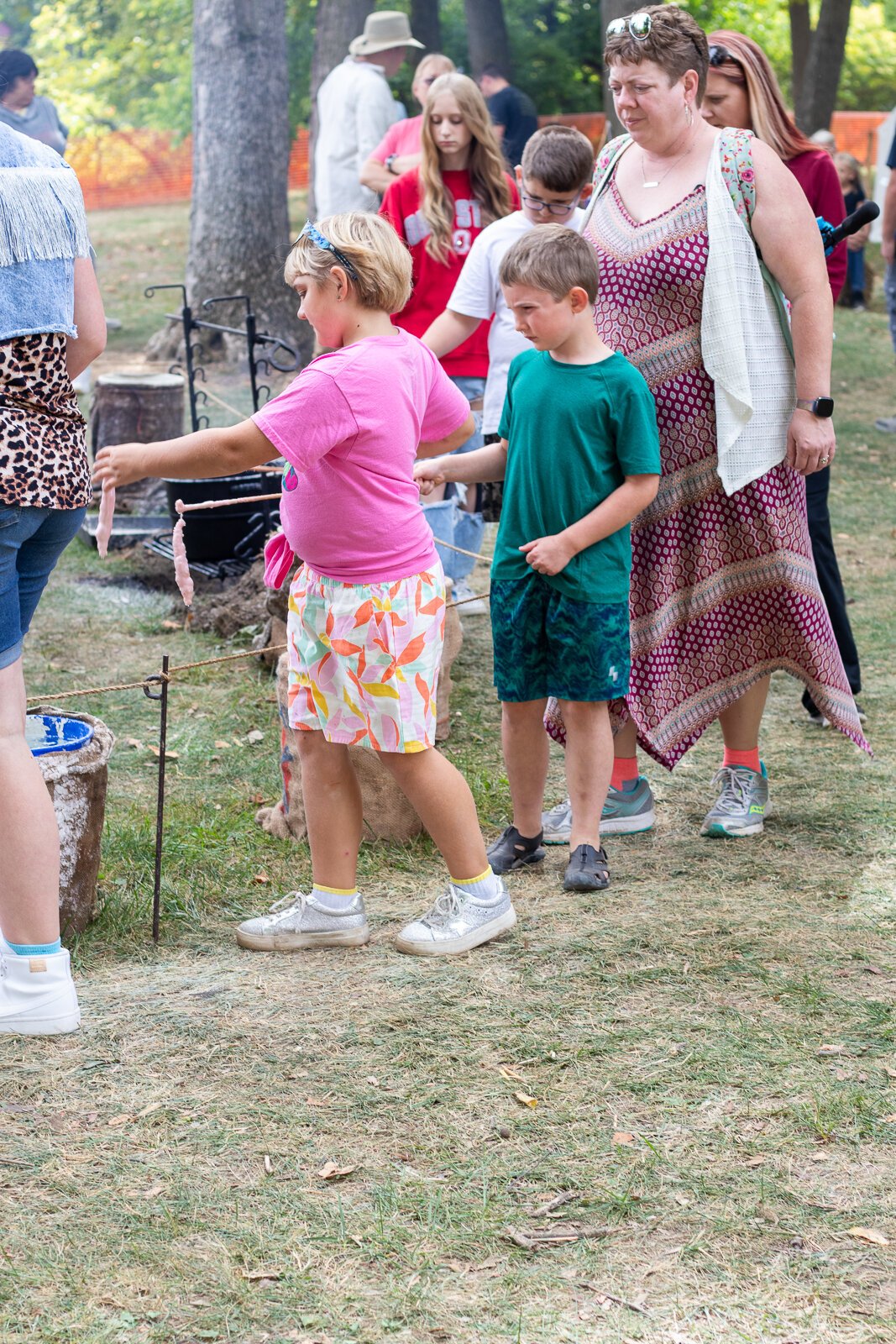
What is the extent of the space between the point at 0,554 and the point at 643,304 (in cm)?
180

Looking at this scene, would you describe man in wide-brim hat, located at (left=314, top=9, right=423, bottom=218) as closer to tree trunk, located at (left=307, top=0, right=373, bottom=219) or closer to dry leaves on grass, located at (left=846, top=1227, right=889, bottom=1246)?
tree trunk, located at (left=307, top=0, right=373, bottom=219)

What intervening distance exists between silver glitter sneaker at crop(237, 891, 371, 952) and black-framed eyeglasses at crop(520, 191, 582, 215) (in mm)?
2347

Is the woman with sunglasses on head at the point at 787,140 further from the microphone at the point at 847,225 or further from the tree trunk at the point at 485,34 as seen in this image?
the tree trunk at the point at 485,34

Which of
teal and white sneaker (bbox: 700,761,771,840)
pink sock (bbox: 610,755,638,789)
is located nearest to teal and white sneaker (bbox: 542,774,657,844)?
pink sock (bbox: 610,755,638,789)

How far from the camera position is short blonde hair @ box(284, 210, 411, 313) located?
2.93 meters

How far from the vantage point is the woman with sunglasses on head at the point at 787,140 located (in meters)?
3.97

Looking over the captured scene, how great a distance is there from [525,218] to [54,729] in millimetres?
2462

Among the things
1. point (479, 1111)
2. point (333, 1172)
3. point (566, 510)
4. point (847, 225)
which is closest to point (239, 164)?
point (847, 225)

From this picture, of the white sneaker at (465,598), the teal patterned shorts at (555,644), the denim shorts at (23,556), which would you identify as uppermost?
the denim shorts at (23,556)

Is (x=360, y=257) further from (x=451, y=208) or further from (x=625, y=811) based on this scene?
(x=451, y=208)

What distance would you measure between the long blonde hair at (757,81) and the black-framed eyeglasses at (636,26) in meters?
0.51

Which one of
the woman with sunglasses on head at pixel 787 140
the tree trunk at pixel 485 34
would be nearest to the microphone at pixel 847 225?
the woman with sunglasses on head at pixel 787 140

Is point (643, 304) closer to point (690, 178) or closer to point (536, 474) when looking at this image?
point (690, 178)

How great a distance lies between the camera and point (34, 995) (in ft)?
9.41
